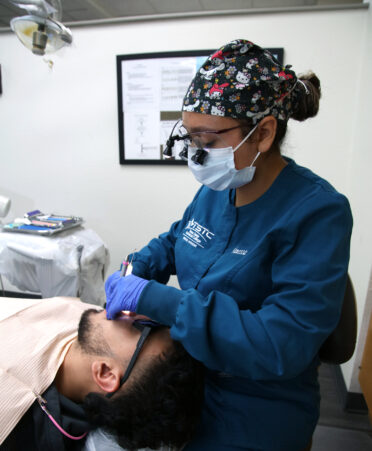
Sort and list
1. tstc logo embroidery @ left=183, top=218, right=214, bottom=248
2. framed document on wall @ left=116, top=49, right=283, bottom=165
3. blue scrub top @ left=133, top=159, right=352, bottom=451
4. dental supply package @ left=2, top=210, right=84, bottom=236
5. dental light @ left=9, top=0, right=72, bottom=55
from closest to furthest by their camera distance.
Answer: blue scrub top @ left=133, top=159, right=352, bottom=451 → tstc logo embroidery @ left=183, top=218, right=214, bottom=248 → dental light @ left=9, top=0, right=72, bottom=55 → dental supply package @ left=2, top=210, right=84, bottom=236 → framed document on wall @ left=116, top=49, right=283, bottom=165

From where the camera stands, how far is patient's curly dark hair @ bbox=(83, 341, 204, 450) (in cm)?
74

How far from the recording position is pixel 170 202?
2.38 m

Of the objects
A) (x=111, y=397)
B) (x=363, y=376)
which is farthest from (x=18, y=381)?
(x=363, y=376)

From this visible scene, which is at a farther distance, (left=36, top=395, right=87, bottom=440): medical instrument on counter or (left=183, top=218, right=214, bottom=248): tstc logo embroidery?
(left=183, top=218, right=214, bottom=248): tstc logo embroidery

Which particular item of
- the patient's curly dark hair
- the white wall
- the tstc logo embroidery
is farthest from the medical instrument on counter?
the white wall

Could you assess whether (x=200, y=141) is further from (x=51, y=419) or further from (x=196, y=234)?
(x=51, y=419)

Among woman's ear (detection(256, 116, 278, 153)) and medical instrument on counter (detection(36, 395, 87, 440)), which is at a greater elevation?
woman's ear (detection(256, 116, 278, 153))

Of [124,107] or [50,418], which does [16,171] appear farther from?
[50,418]

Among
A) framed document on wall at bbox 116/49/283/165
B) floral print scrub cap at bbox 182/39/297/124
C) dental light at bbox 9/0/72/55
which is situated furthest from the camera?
framed document on wall at bbox 116/49/283/165

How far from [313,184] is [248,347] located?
0.43 meters

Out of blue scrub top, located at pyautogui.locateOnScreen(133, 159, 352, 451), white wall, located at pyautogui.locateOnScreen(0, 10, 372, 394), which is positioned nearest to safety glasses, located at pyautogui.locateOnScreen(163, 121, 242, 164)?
blue scrub top, located at pyautogui.locateOnScreen(133, 159, 352, 451)

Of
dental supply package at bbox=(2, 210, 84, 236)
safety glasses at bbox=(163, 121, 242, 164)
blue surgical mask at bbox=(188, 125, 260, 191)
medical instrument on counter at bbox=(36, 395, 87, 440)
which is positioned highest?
safety glasses at bbox=(163, 121, 242, 164)

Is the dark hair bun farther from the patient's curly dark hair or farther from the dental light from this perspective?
the dental light

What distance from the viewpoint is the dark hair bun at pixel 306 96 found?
84 centimetres
